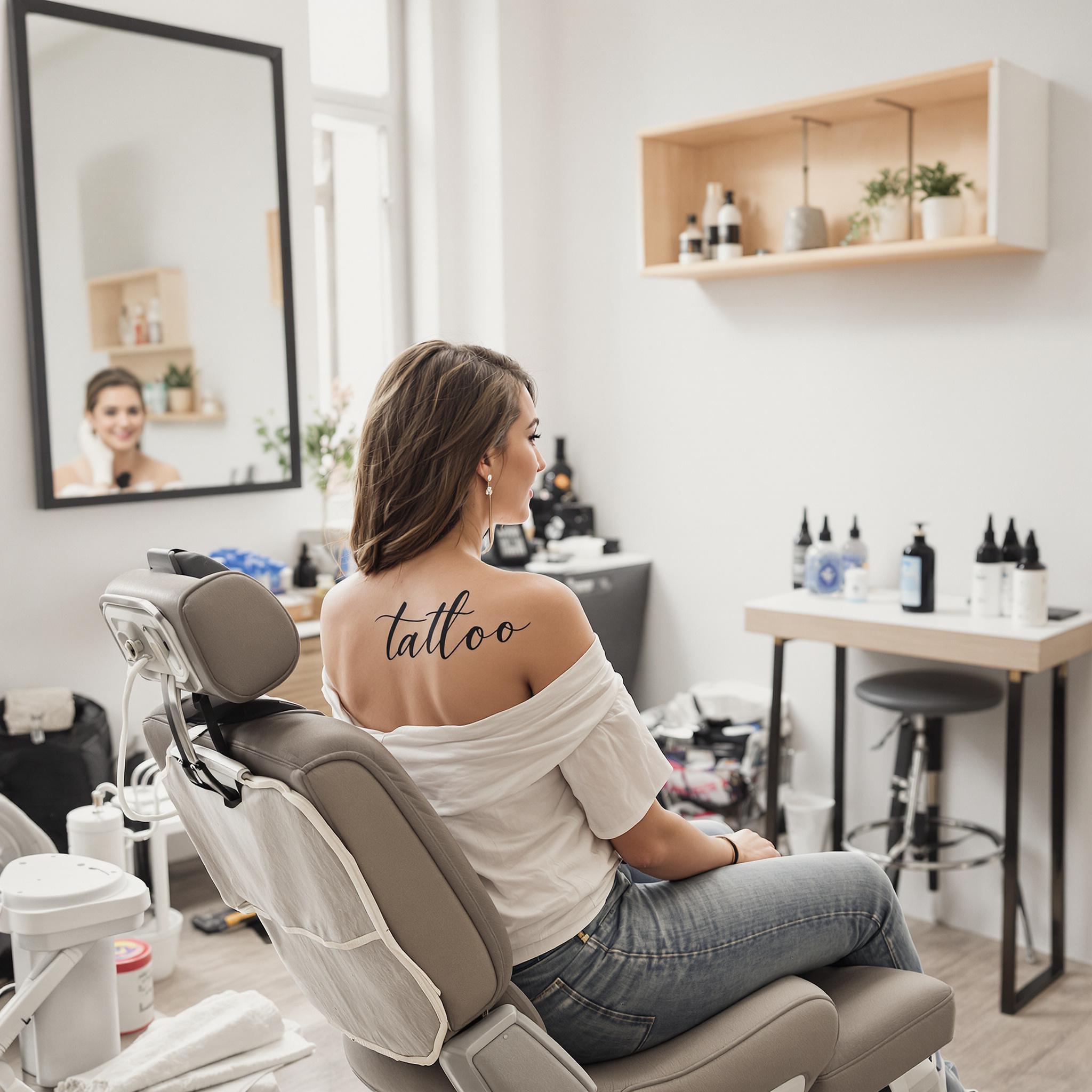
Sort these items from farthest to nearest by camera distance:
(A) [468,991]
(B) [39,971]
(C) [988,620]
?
1. (C) [988,620]
2. (B) [39,971]
3. (A) [468,991]

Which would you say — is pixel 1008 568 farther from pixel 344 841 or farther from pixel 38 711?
pixel 38 711

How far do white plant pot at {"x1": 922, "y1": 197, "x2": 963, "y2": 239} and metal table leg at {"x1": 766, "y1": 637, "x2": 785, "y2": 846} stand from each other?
Result: 3.38 feet

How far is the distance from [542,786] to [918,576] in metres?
1.56

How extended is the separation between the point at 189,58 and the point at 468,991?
9.27ft

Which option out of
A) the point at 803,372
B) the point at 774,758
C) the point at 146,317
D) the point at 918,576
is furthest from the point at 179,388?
the point at 918,576

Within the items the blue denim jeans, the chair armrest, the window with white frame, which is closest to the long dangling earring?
the blue denim jeans

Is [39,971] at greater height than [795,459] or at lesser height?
lesser

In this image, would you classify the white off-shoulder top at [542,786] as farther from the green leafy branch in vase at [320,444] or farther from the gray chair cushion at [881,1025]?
the green leafy branch in vase at [320,444]

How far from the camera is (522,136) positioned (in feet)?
12.5

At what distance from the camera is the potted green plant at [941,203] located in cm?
276

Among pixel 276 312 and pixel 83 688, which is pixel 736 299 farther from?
pixel 83 688

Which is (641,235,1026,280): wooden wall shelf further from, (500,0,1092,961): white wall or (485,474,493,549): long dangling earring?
(485,474,493,549): long dangling earring

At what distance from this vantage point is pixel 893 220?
2873 millimetres

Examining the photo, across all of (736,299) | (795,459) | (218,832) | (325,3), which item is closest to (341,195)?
(325,3)
